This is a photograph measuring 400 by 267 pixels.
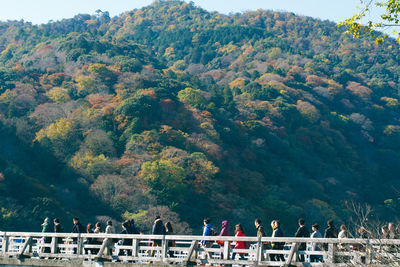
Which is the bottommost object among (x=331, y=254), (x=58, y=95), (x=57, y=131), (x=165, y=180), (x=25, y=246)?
(x=331, y=254)

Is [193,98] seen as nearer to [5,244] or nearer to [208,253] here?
[5,244]

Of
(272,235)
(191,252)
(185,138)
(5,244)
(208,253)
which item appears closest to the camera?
(191,252)

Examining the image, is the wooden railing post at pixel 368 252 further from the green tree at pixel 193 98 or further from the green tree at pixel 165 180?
the green tree at pixel 193 98

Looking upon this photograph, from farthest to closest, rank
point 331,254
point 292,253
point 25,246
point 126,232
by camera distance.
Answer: point 25,246, point 126,232, point 292,253, point 331,254

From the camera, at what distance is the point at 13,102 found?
217 feet

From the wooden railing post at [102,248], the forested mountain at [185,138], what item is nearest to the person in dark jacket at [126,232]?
the wooden railing post at [102,248]

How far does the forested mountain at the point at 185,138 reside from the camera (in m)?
54.1

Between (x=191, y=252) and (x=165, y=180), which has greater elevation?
(x=165, y=180)

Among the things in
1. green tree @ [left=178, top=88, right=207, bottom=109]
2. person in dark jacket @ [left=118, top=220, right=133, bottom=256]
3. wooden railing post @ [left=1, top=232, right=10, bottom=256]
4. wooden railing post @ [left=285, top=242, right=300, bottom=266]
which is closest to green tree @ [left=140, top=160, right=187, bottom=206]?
green tree @ [left=178, top=88, right=207, bottom=109]

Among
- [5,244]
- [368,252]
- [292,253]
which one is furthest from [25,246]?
[368,252]

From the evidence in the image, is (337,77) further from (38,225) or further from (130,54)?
(38,225)

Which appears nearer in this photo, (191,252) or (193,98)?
(191,252)

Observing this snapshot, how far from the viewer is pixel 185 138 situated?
6512 centimetres

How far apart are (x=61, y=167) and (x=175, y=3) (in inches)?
4844
